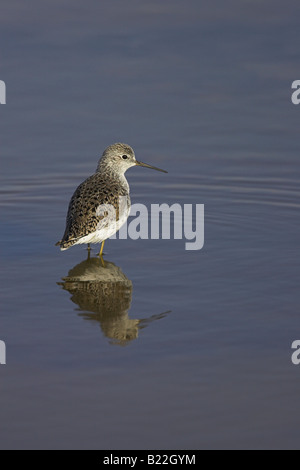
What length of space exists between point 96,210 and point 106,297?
1659mm

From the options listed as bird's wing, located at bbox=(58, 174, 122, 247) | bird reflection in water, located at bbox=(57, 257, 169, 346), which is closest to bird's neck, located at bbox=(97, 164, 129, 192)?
bird's wing, located at bbox=(58, 174, 122, 247)

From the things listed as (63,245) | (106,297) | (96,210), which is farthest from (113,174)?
(106,297)

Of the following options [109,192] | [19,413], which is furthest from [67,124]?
[19,413]

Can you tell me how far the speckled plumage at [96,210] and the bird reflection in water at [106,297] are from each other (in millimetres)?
375

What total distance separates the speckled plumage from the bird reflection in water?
38 centimetres

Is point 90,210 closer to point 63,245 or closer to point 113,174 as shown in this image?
point 63,245

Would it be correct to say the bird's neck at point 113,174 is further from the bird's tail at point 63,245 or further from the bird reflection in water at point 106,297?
the bird's tail at point 63,245

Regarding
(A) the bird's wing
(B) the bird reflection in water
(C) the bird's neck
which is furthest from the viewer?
(C) the bird's neck

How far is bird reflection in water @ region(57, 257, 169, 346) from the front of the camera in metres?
8.61

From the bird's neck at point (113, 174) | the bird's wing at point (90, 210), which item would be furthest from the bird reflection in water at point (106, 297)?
the bird's neck at point (113, 174)

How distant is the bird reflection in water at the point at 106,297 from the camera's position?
8609 mm

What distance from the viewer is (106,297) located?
962 centimetres

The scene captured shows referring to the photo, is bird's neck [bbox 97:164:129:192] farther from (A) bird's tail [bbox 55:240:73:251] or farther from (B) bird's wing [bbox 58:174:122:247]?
(A) bird's tail [bbox 55:240:73:251]

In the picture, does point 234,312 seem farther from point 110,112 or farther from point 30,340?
point 110,112
